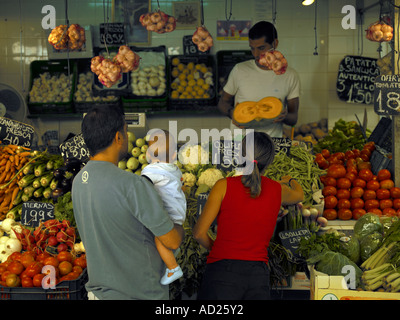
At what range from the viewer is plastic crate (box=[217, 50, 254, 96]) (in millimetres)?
6883

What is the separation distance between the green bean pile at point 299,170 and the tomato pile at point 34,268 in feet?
5.58

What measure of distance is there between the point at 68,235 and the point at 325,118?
493cm

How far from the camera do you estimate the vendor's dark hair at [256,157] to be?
2529 millimetres

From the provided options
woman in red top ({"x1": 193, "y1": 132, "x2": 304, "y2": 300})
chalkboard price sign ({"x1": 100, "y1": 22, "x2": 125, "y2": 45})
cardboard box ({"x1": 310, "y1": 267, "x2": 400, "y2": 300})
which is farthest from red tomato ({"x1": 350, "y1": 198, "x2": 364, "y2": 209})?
chalkboard price sign ({"x1": 100, "y1": 22, "x2": 125, "y2": 45})

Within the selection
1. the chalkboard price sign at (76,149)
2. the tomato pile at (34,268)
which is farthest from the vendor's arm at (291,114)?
the tomato pile at (34,268)

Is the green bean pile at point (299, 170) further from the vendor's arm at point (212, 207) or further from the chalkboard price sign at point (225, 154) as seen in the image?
the vendor's arm at point (212, 207)

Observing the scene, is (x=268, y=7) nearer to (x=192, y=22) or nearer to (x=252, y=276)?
(x=192, y=22)

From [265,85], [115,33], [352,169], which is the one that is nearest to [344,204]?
[352,169]

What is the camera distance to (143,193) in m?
2.00

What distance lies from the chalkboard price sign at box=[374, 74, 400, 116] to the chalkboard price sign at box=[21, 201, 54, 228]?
284 cm

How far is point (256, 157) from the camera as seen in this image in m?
2.58

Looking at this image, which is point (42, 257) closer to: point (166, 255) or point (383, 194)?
point (166, 255)

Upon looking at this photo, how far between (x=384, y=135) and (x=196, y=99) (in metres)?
2.74

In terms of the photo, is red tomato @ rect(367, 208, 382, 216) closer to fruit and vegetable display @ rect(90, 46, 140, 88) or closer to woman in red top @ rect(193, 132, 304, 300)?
woman in red top @ rect(193, 132, 304, 300)
